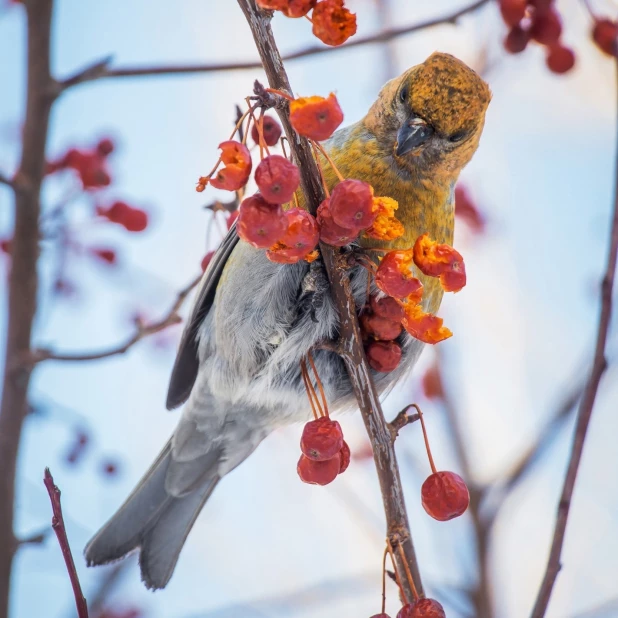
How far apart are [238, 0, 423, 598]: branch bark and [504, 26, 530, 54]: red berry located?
97cm

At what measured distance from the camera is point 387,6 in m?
3.61

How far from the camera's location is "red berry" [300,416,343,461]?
166cm

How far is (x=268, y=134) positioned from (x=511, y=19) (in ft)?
2.61

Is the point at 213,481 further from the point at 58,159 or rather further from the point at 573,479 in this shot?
the point at 573,479

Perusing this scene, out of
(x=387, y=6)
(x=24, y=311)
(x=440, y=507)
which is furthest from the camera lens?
(x=387, y=6)

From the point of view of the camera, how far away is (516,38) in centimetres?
214

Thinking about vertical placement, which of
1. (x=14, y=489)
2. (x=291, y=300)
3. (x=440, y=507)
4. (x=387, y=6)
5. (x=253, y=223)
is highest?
(x=253, y=223)

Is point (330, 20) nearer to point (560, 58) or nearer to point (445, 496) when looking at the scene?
point (445, 496)

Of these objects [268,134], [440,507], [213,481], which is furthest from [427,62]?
[213,481]

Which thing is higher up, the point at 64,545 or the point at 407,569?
the point at 64,545

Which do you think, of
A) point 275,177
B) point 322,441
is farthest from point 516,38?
point 322,441

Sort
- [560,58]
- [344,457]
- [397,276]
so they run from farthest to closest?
[560,58] < [344,457] < [397,276]

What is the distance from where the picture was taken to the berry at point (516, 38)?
2.14m

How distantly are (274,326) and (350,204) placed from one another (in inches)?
30.8
